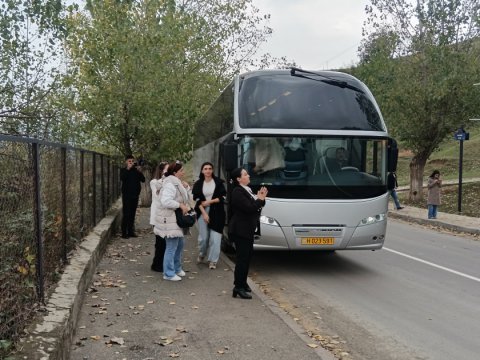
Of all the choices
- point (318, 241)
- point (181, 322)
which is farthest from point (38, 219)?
point (318, 241)

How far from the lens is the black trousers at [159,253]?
30.2 feet

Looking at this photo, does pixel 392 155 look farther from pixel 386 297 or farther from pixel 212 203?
pixel 212 203

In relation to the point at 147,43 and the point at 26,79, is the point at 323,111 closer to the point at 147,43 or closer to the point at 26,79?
the point at 26,79

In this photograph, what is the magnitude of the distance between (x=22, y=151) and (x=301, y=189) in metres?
5.23

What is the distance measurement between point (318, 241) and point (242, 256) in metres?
2.28

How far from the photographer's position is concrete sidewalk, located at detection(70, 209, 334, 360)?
5312 mm

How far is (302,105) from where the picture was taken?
972 centimetres

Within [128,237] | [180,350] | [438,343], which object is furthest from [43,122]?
[438,343]

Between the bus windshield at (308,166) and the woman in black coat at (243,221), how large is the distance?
70.6 inches

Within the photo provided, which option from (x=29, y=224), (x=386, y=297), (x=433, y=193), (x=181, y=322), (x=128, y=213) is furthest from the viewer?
(x=433, y=193)

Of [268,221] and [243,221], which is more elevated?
[243,221]

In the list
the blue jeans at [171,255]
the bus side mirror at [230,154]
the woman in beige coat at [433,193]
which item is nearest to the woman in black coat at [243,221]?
the blue jeans at [171,255]

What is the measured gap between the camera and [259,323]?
20.6ft

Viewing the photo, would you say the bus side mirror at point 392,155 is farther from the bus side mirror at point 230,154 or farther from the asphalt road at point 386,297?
the bus side mirror at point 230,154
